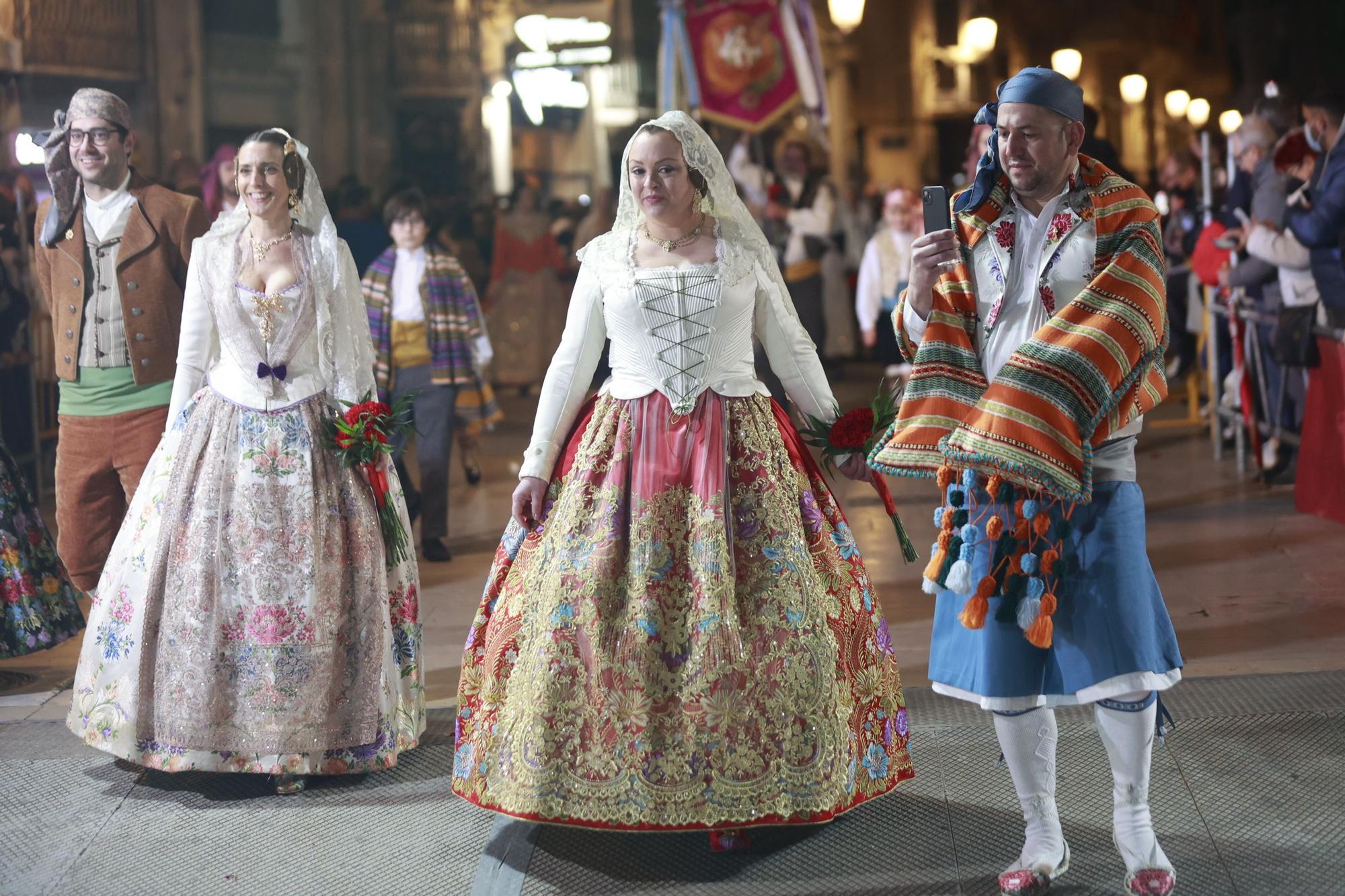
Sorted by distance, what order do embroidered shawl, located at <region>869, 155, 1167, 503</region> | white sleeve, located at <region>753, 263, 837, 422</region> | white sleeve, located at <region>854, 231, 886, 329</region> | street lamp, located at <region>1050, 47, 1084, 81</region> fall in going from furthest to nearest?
street lamp, located at <region>1050, 47, 1084, 81</region>, white sleeve, located at <region>854, 231, 886, 329</region>, white sleeve, located at <region>753, 263, 837, 422</region>, embroidered shawl, located at <region>869, 155, 1167, 503</region>

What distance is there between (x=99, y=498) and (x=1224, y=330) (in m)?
→ 6.35

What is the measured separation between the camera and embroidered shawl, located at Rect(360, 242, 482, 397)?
7.16 metres

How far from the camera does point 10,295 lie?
7.44 meters

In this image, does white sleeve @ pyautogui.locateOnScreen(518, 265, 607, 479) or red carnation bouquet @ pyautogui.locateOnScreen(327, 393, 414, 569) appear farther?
red carnation bouquet @ pyautogui.locateOnScreen(327, 393, 414, 569)

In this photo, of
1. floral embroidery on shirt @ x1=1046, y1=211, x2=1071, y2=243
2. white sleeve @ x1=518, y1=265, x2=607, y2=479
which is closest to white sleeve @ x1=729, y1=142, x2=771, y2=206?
white sleeve @ x1=518, y1=265, x2=607, y2=479

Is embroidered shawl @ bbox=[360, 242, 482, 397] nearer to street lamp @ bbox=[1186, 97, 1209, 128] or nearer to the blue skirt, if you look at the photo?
the blue skirt

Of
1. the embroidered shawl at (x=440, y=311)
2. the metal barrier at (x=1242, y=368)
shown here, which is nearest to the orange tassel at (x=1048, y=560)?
the metal barrier at (x=1242, y=368)

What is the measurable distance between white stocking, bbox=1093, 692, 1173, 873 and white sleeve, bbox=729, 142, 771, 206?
966 cm

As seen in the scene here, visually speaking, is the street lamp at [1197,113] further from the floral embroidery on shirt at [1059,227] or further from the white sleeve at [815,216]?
the floral embroidery on shirt at [1059,227]

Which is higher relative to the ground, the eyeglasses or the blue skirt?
the eyeglasses

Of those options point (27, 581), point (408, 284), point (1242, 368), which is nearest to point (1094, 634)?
point (27, 581)

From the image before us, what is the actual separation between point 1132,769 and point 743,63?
998 centimetres

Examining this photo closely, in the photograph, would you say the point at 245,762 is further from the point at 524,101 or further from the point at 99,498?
the point at 524,101

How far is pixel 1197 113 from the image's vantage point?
71.2 feet
